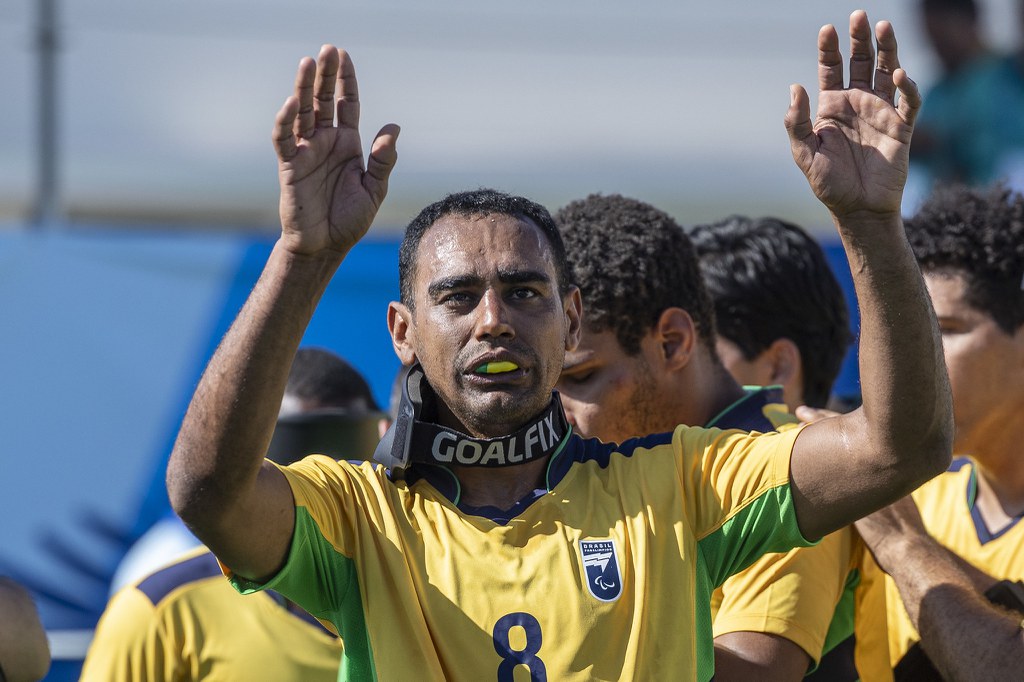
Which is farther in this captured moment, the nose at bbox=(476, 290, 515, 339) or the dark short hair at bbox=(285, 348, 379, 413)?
the dark short hair at bbox=(285, 348, 379, 413)

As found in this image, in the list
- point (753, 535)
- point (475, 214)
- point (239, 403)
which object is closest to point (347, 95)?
point (475, 214)

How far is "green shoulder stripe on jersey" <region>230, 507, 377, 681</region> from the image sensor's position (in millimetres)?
2410

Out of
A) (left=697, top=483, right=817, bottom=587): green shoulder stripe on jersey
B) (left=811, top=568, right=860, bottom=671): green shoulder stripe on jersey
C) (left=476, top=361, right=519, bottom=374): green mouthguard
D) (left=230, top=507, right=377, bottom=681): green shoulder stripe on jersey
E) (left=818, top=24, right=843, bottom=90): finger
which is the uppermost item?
(left=818, top=24, right=843, bottom=90): finger

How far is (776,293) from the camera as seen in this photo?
389 centimetres

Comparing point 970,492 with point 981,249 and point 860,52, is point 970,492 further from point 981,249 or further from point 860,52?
point 860,52

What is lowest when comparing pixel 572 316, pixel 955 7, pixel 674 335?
pixel 674 335

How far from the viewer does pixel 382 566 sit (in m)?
2.49

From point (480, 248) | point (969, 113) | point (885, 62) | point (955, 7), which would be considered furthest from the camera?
point (955, 7)

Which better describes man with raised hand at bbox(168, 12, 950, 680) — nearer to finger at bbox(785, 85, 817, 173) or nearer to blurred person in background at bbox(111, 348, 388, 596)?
finger at bbox(785, 85, 817, 173)

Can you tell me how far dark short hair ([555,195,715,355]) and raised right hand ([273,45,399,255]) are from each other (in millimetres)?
1006

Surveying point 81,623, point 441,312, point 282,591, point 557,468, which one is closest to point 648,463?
point 557,468

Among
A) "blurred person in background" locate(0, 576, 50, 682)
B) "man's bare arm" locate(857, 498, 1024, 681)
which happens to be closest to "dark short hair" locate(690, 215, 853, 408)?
"man's bare arm" locate(857, 498, 1024, 681)

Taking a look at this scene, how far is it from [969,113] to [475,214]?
5.64m

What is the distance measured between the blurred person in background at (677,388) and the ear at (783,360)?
16.5 inches
